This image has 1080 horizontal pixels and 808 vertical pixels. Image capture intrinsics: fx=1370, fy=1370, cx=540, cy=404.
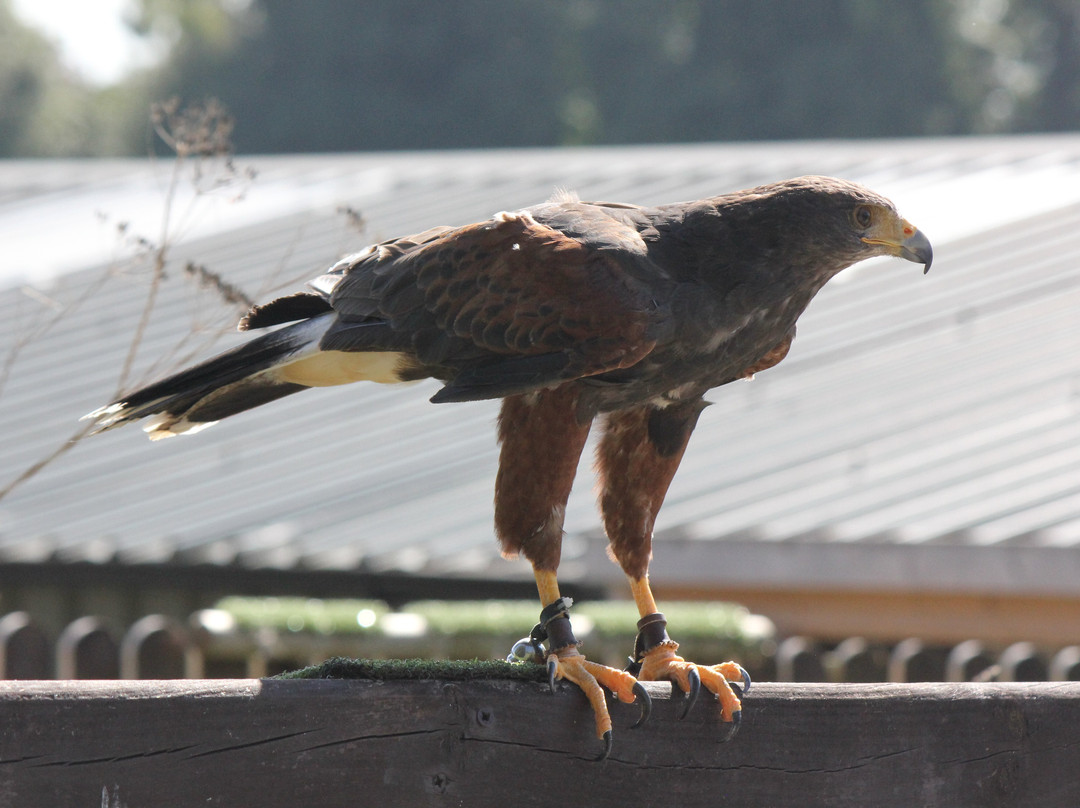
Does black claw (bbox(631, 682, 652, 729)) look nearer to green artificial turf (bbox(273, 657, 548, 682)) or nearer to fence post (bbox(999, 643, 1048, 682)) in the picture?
green artificial turf (bbox(273, 657, 548, 682))

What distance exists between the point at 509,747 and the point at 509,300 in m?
1.01

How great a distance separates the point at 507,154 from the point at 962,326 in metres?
8.28

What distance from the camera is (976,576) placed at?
5074 millimetres

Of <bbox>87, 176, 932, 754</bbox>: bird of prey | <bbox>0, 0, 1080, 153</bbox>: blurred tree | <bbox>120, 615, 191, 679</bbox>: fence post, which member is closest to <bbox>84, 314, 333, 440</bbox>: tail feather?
<bbox>87, 176, 932, 754</bbox>: bird of prey

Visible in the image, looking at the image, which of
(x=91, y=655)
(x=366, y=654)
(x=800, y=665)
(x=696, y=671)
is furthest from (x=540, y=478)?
(x=366, y=654)

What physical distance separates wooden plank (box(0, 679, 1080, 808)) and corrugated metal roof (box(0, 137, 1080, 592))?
1484 millimetres

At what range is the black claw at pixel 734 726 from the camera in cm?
200

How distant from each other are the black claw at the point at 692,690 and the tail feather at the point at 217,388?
103 cm

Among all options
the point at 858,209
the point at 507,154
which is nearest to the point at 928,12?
the point at 507,154

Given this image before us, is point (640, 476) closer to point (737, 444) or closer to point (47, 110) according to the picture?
point (737, 444)

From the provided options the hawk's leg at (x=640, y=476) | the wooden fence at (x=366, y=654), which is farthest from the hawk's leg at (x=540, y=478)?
the wooden fence at (x=366, y=654)

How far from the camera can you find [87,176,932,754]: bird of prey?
2.52 m

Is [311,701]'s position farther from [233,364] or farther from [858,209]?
[858,209]

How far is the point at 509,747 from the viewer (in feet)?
6.05
